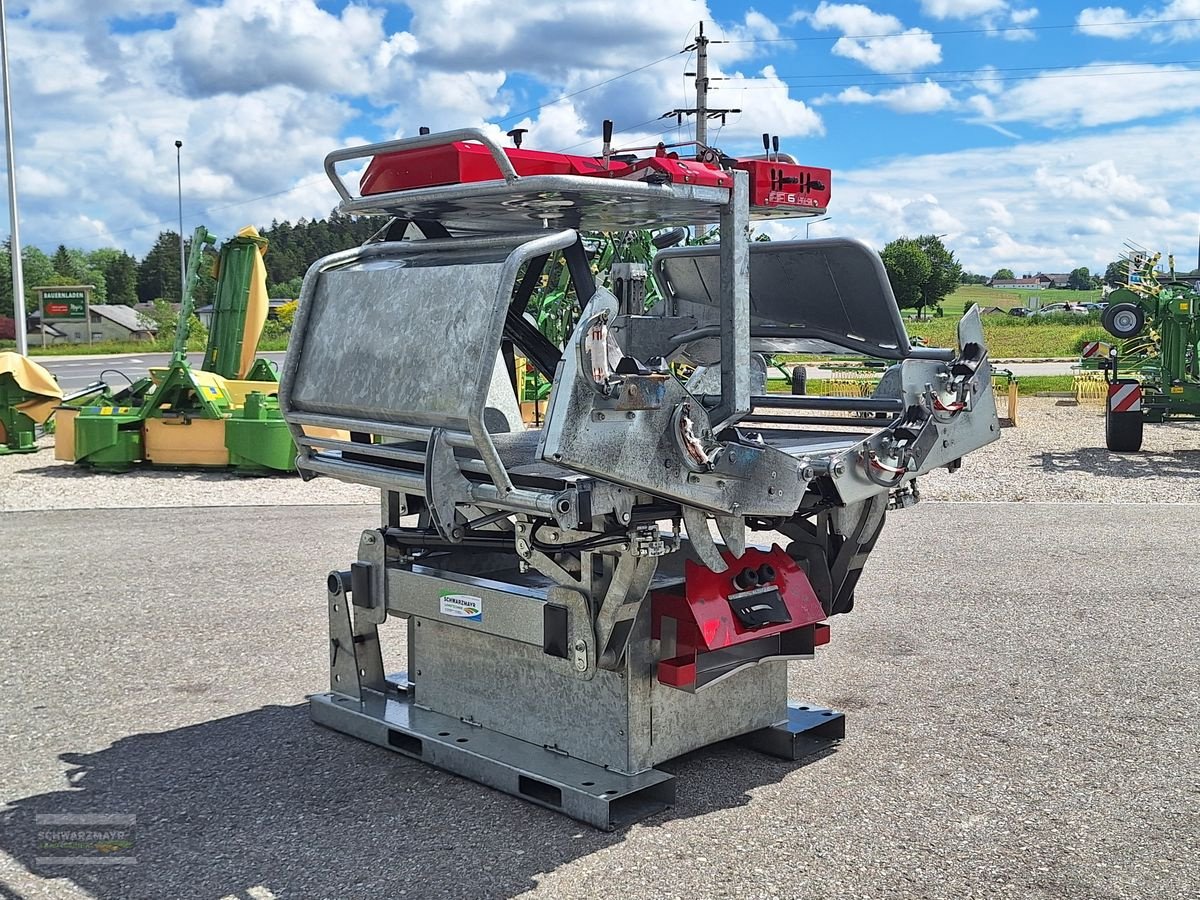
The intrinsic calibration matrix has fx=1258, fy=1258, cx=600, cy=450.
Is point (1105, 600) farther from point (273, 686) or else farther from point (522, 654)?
point (273, 686)

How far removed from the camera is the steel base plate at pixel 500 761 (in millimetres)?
4098

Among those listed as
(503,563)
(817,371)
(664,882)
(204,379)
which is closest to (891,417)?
(503,563)

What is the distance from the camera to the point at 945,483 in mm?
12016

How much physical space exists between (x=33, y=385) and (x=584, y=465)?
40.7 ft

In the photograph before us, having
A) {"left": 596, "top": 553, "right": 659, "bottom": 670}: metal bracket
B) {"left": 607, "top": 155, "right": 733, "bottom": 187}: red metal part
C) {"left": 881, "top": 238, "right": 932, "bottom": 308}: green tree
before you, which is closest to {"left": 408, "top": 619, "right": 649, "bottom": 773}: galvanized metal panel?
{"left": 596, "top": 553, "right": 659, "bottom": 670}: metal bracket

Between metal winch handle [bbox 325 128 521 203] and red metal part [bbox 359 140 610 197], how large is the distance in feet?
0.17

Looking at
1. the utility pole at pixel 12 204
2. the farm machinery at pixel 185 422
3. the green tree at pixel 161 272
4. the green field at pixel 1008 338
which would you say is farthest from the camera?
the green tree at pixel 161 272

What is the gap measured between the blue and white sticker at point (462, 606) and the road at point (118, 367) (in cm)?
1622

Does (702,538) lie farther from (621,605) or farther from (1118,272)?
(1118,272)

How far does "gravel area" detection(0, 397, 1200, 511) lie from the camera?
11.1m

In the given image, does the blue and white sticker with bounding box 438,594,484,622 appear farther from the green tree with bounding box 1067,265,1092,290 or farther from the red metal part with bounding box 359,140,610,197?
the green tree with bounding box 1067,265,1092,290

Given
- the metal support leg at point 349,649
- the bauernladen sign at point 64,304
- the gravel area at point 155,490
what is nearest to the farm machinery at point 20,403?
the gravel area at point 155,490

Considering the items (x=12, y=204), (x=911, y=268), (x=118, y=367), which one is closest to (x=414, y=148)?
(x=12, y=204)

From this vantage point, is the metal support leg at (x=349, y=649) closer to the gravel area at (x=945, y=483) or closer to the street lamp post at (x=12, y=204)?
the gravel area at (x=945, y=483)
